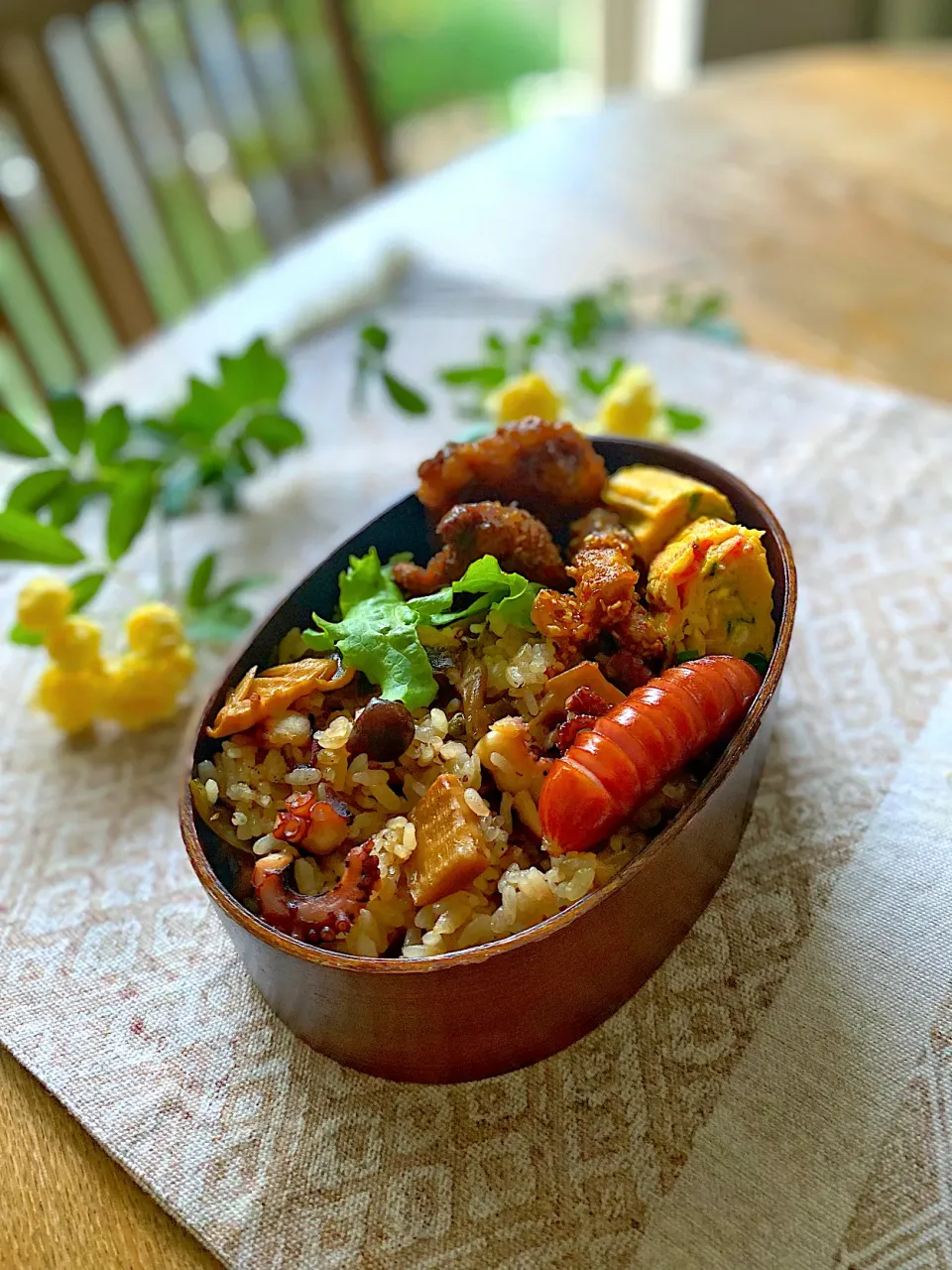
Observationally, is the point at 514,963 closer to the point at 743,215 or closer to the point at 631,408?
the point at 631,408

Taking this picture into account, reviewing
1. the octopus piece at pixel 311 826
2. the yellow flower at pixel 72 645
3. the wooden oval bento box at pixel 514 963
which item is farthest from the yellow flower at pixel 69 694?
the octopus piece at pixel 311 826

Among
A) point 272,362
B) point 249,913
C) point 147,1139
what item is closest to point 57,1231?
point 147,1139

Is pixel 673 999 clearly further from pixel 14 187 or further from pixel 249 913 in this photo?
pixel 14 187

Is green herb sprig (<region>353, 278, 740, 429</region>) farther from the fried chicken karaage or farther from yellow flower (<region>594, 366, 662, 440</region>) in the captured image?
the fried chicken karaage

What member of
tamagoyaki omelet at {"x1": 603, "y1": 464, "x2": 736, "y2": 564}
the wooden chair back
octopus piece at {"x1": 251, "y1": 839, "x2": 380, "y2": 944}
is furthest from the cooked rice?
the wooden chair back

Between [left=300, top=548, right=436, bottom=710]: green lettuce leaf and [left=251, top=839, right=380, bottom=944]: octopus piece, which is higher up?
[left=300, top=548, right=436, bottom=710]: green lettuce leaf

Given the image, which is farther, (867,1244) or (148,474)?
(148,474)

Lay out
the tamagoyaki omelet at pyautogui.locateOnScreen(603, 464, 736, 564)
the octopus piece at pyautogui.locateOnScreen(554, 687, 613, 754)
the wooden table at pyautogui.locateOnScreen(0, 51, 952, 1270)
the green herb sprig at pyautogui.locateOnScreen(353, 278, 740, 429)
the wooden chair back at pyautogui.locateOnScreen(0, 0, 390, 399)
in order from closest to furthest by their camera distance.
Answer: the octopus piece at pyautogui.locateOnScreen(554, 687, 613, 754)
the tamagoyaki omelet at pyautogui.locateOnScreen(603, 464, 736, 564)
the green herb sprig at pyautogui.locateOnScreen(353, 278, 740, 429)
the wooden table at pyautogui.locateOnScreen(0, 51, 952, 1270)
the wooden chair back at pyautogui.locateOnScreen(0, 0, 390, 399)
